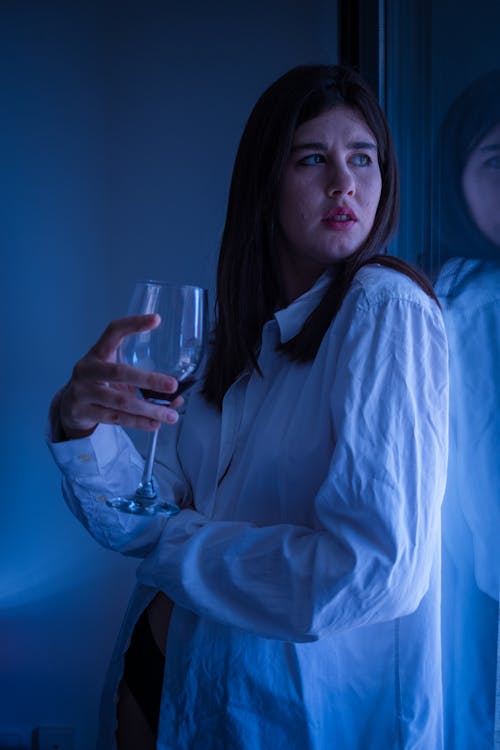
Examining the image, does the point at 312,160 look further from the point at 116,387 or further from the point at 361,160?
the point at 116,387

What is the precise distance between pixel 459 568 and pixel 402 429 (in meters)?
0.29

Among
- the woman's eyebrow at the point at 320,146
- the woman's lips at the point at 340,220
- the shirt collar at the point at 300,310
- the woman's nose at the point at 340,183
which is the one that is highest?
the woman's eyebrow at the point at 320,146

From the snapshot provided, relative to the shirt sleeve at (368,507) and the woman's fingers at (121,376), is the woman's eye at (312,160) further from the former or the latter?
the woman's fingers at (121,376)

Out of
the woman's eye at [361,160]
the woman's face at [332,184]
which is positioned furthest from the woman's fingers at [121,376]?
the woman's eye at [361,160]

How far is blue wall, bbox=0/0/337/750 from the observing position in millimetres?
1719

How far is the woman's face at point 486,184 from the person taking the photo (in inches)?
27.7

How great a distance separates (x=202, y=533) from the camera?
31.9 inches

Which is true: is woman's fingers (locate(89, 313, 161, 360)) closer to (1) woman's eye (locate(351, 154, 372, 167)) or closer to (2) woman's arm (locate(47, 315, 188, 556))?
(2) woman's arm (locate(47, 315, 188, 556))

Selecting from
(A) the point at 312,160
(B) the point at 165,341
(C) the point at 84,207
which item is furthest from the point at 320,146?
(C) the point at 84,207

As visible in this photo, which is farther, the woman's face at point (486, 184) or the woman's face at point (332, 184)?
the woman's face at point (332, 184)

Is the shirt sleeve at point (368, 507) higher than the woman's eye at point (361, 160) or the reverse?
the reverse

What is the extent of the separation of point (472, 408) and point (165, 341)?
0.38 metres

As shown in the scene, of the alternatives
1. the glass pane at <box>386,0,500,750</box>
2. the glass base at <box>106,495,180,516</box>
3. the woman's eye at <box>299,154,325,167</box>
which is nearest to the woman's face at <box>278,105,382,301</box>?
the woman's eye at <box>299,154,325,167</box>

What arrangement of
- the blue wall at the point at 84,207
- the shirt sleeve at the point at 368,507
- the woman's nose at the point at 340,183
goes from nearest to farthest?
the shirt sleeve at the point at 368,507
the woman's nose at the point at 340,183
the blue wall at the point at 84,207
